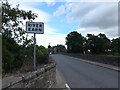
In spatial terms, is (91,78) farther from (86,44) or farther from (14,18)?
(86,44)

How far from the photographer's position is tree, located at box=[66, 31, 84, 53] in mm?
104800

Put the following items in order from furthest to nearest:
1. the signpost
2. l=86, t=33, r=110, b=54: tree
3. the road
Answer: l=86, t=33, r=110, b=54: tree → the road → the signpost

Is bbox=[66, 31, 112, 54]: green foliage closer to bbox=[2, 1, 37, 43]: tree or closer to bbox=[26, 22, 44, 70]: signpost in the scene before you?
bbox=[2, 1, 37, 43]: tree

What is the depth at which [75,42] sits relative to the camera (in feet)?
359

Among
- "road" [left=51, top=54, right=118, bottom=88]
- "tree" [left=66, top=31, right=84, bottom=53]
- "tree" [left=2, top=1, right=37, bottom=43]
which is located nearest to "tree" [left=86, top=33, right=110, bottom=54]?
"tree" [left=66, top=31, right=84, bottom=53]

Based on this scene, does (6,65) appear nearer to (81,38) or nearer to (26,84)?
(26,84)

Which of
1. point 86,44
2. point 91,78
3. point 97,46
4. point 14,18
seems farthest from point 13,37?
point 86,44

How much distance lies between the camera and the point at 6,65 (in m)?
8.40

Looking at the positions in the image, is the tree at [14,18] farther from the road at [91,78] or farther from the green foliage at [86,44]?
the green foliage at [86,44]

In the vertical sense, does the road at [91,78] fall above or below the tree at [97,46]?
below

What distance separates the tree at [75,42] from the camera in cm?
10480

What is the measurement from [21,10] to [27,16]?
0.53 meters

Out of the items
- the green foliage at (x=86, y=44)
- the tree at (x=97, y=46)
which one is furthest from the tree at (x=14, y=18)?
the tree at (x=97, y=46)

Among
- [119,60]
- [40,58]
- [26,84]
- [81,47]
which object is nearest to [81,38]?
[81,47]
